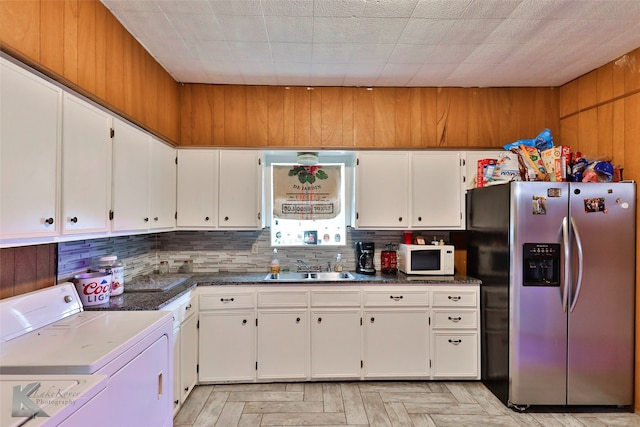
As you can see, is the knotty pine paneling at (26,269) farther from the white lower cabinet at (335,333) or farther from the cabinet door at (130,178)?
the white lower cabinet at (335,333)

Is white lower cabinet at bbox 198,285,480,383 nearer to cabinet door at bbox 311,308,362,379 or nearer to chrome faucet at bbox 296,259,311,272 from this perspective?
cabinet door at bbox 311,308,362,379

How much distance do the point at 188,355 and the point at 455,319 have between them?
2167 mm

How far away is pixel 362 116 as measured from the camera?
321 centimetres

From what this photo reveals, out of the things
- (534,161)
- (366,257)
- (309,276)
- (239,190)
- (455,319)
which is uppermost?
(534,161)

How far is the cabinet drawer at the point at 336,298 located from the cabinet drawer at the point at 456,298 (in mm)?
680

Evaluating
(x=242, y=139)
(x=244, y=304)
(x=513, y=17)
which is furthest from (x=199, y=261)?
(x=513, y=17)

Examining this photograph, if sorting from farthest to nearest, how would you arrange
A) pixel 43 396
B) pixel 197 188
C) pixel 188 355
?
pixel 197 188 → pixel 188 355 → pixel 43 396

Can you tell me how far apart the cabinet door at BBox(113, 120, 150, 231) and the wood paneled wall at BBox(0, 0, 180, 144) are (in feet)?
0.47

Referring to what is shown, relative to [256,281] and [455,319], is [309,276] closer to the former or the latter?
[256,281]

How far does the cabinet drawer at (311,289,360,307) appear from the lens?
2756 millimetres

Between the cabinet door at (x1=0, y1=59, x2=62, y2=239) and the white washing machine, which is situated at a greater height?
the cabinet door at (x1=0, y1=59, x2=62, y2=239)

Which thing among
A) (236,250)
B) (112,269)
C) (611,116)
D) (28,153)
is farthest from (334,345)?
(611,116)

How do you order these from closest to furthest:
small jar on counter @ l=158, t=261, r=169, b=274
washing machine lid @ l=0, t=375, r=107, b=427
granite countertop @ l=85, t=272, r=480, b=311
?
washing machine lid @ l=0, t=375, r=107, b=427 → granite countertop @ l=85, t=272, r=480, b=311 → small jar on counter @ l=158, t=261, r=169, b=274

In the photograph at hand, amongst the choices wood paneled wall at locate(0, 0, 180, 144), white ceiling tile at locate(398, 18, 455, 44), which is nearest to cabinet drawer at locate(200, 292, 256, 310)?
wood paneled wall at locate(0, 0, 180, 144)
